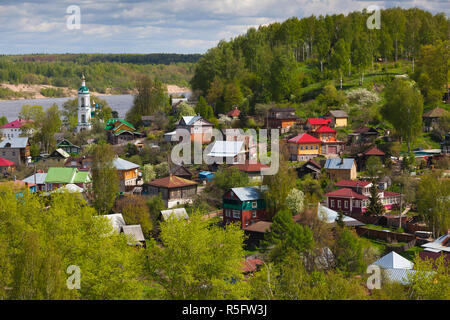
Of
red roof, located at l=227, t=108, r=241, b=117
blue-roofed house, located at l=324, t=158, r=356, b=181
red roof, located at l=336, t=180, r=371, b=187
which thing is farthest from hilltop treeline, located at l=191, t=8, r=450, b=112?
red roof, located at l=336, t=180, r=371, b=187

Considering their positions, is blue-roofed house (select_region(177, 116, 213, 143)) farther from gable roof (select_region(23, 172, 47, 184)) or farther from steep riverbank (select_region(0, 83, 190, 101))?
steep riverbank (select_region(0, 83, 190, 101))

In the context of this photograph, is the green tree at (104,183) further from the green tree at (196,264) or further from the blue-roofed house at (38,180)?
the green tree at (196,264)

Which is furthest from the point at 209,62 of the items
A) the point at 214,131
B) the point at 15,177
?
the point at 15,177

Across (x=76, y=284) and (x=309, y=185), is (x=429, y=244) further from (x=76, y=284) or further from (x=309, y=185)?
(x=76, y=284)

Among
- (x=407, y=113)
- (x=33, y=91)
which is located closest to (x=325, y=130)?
(x=407, y=113)

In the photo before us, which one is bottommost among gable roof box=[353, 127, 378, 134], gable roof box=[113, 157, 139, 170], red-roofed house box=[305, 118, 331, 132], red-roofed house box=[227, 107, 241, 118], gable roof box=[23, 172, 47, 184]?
gable roof box=[23, 172, 47, 184]
